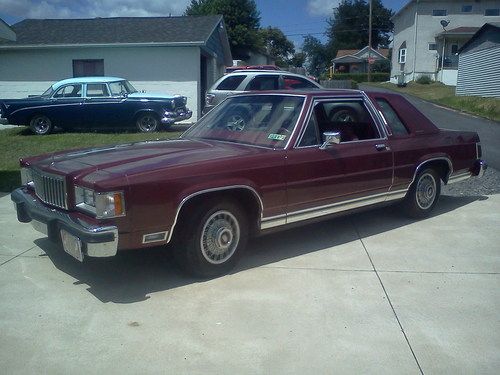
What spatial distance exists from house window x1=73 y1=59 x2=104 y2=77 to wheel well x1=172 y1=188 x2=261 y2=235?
52.1 ft

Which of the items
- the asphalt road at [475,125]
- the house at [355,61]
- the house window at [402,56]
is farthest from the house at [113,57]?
the house at [355,61]

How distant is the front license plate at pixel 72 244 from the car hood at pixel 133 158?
0.46 metres

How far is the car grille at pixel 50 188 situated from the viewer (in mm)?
4456

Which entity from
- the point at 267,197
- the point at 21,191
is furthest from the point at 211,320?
the point at 21,191

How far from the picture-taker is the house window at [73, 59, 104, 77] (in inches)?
759

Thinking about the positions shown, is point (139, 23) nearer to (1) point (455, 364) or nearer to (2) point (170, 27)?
(2) point (170, 27)

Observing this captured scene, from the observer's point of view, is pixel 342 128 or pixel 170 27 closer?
pixel 342 128

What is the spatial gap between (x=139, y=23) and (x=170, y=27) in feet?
5.82

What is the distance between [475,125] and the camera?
17906 mm

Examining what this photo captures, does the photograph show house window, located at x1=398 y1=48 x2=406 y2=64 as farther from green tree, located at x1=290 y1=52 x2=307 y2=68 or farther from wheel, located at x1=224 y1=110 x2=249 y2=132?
wheel, located at x1=224 y1=110 x2=249 y2=132

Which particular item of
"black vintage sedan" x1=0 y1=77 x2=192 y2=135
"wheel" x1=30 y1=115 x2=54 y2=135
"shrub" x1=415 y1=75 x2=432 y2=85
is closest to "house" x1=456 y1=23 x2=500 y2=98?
"shrub" x1=415 y1=75 x2=432 y2=85

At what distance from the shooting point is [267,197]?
4902 millimetres

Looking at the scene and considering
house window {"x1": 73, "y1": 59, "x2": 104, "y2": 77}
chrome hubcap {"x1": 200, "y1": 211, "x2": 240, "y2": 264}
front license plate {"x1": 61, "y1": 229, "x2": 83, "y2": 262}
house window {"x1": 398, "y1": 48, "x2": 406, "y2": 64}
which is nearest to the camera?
front license plate {"x1": 61, "y1": 229, "x2": 83, "y2": 262}

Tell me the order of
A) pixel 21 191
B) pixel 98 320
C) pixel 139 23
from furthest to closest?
pixel 139 23 < pixel 21 191 < pixel 98 320
